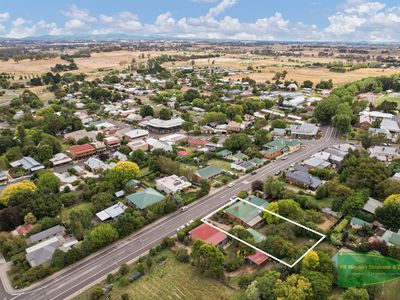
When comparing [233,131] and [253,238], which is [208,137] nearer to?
[233,131]

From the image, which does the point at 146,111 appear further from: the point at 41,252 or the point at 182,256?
the point at 182,256

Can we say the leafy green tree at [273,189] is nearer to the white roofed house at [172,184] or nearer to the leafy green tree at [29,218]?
the white roofed house at [172,184]

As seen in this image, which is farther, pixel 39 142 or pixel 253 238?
pixel 39 142

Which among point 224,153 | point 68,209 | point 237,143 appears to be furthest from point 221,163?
point 68,209

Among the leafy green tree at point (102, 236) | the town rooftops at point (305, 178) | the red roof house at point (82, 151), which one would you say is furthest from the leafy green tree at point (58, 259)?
the town rooftops at point (305, 178)

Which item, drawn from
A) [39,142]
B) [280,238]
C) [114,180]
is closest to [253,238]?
[280,238]

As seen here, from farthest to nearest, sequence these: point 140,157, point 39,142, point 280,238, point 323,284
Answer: point 39,142, point 140,157, point 280,238, point 323,284

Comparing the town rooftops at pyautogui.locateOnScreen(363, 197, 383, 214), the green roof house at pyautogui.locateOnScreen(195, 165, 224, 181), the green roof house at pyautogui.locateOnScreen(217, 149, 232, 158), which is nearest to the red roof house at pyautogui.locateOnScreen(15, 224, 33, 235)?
the green roof house at pyautogui.locateOnScreen(195, 165, 224, 181)
